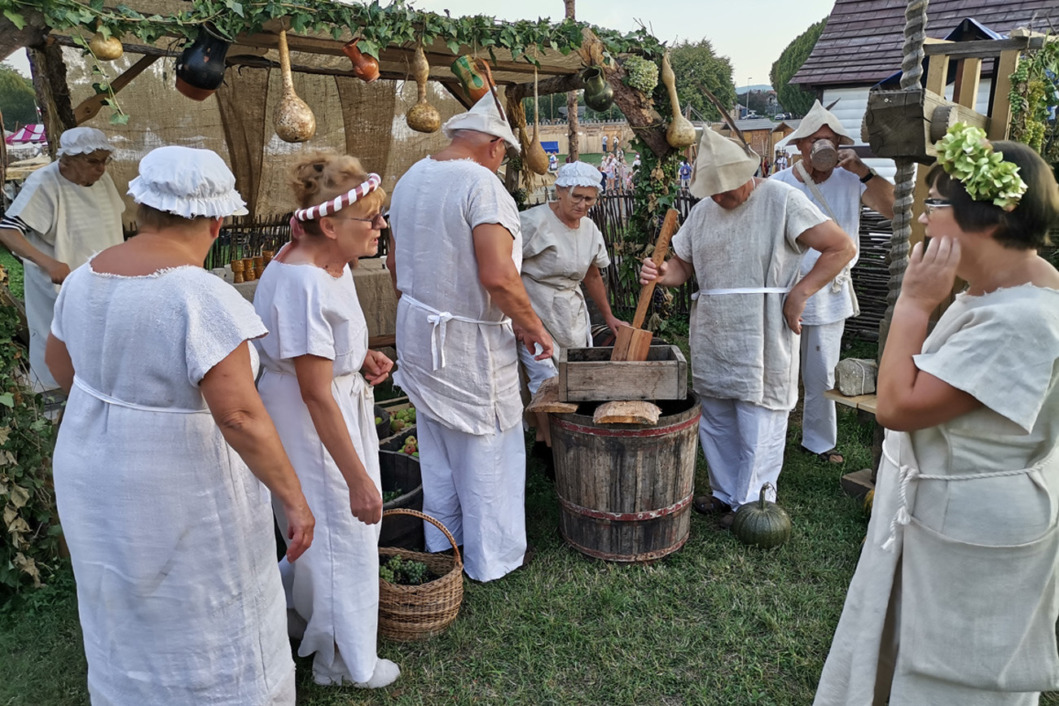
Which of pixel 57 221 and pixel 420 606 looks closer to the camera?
pixel 420 606

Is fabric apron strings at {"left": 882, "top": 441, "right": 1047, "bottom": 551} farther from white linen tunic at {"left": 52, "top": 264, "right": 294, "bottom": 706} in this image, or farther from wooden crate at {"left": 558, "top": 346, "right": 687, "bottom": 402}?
white linen tunic at {"left": 52, "top": 264, "right": 294, "bottom": 706}

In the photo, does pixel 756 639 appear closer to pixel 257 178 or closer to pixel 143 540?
pixel 143 540

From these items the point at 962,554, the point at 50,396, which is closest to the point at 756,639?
the point at 962,554

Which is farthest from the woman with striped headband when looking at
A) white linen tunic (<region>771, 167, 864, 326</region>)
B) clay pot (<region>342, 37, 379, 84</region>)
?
white linen tunic (<region>771, 167, 864, 326</region>)

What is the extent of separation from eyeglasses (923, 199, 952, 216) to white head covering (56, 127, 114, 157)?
4768 millimetres

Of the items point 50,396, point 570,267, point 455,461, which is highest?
point 570,267

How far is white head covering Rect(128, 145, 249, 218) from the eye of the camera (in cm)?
175

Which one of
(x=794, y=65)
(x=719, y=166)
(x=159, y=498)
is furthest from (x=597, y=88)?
(x=794, y=65)

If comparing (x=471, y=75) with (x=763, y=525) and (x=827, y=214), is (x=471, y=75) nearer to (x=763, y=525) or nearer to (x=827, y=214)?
(x=827, y=214)

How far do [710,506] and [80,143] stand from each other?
4.48 metres

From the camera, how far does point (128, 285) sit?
1.75m

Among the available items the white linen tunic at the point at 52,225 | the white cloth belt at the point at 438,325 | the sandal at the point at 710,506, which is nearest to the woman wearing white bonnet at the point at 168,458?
the white cloth belt at the point at 438,325

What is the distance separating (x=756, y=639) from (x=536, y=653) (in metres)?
0.95

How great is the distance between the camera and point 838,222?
485cm
